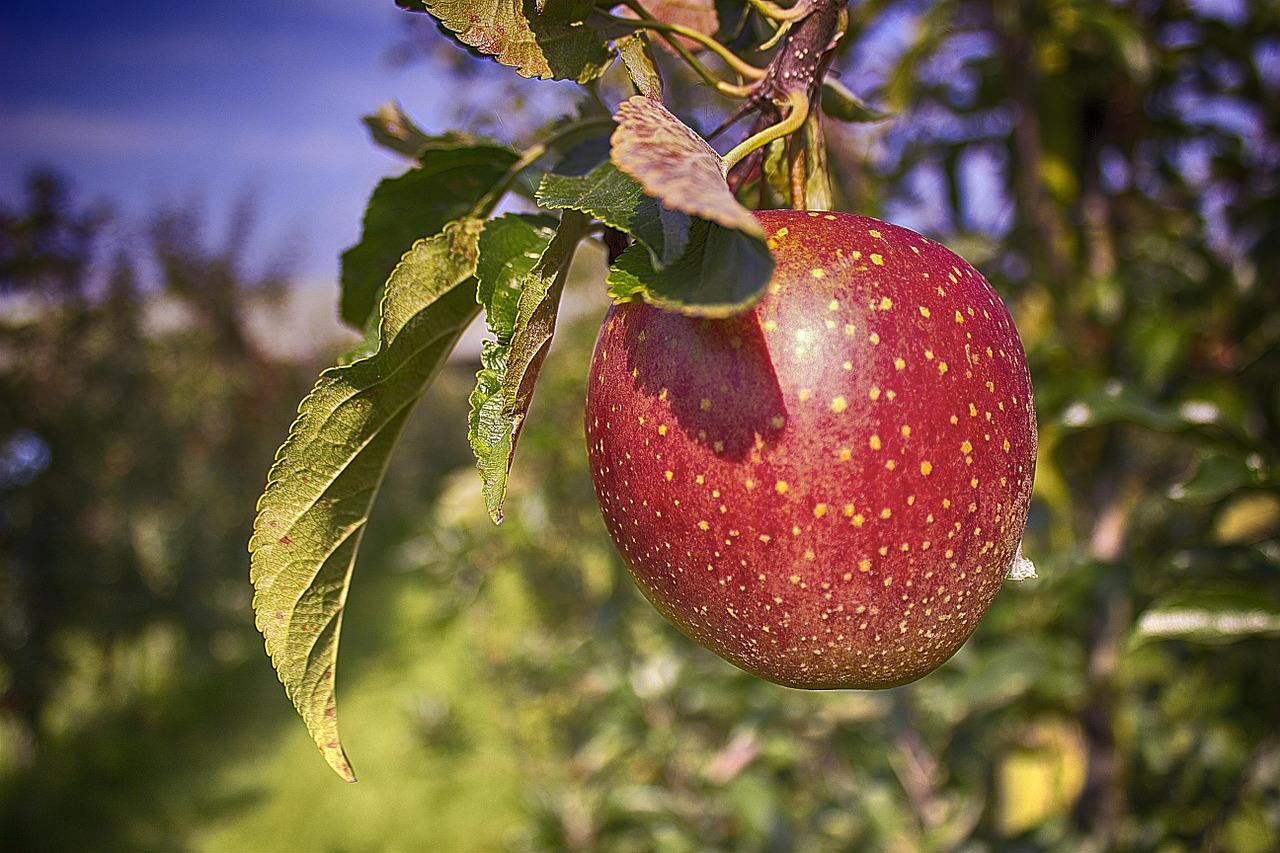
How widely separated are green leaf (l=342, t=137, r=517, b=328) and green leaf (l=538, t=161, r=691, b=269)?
0.12 meters

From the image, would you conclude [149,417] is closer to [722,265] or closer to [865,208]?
[865,208]

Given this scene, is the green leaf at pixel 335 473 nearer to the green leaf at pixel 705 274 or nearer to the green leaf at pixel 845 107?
the green leaf at pixel 705 274

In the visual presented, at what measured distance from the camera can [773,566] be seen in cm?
40

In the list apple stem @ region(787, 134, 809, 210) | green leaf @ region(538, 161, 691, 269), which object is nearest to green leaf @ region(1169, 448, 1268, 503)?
apple stem @ region(787, 134, 809, 210)

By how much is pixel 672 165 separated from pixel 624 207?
2.7 inches

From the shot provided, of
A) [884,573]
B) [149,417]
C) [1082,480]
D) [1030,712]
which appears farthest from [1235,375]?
[149,417]

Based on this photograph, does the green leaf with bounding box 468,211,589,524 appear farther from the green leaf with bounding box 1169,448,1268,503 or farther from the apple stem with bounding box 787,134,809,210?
the green leaf with bounding box 1169,448,1268,503

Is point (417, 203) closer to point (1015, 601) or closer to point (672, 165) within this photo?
point (672, 165)

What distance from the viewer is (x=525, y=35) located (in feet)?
1.27

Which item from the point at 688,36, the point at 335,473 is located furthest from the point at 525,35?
the point at 335,473

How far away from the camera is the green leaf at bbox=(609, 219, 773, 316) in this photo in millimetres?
294

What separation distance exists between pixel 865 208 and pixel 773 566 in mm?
639

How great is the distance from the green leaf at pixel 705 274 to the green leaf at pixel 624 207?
1cm

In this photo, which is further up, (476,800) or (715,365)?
(715,365)
